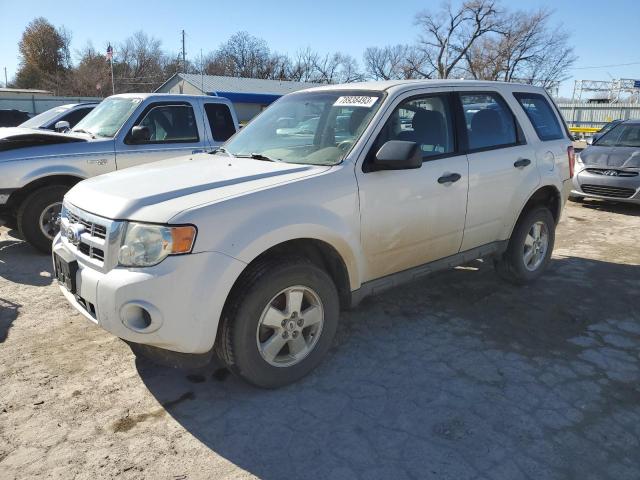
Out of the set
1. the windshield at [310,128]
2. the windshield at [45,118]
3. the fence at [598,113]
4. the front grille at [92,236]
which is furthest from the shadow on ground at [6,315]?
Result: the fence at [598,113]

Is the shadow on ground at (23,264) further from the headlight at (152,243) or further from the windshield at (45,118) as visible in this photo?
the windshield at (45,118)

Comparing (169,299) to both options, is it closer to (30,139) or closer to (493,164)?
(493,164)

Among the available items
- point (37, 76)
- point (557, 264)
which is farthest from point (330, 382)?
point (37, 76)

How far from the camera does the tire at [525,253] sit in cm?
491

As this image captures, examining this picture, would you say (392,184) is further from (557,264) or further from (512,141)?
(557,264)

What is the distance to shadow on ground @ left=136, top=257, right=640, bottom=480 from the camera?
8.44ft

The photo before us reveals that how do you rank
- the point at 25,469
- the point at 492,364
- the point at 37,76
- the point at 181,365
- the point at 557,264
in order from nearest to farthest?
the point at 25,469
the point at 181,365
the point at 492,364
the point at 557,264
the point at 37,76

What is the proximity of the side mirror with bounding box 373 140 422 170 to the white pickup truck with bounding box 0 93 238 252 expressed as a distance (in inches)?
166

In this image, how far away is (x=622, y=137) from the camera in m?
10.1

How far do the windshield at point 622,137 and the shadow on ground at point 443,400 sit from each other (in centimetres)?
662

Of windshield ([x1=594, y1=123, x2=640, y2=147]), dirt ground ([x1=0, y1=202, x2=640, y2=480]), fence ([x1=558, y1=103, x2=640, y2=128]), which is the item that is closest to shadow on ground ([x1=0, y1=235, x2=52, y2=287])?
dirt ground ([x1=0, y1=202, x2=640, y2=480])

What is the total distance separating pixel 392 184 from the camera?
355 centimetres

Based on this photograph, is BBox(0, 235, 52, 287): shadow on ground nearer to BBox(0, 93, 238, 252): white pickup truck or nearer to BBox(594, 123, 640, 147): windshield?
BBox(0, 93, 238, 252): white pickup truck

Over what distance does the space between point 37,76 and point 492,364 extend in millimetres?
75977
